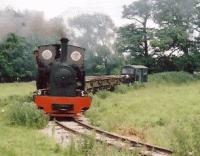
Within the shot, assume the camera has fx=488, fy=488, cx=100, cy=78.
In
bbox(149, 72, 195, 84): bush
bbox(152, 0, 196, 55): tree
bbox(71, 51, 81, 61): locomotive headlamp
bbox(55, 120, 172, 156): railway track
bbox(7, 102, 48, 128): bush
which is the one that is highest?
bbox(152, 0, 196, 55): tree

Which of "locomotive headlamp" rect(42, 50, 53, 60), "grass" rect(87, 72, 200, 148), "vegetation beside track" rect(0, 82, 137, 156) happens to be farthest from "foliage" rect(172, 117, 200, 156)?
"locomotive headlamp" rect(42, 50, 53, 60)

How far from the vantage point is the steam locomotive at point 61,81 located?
18.3 m

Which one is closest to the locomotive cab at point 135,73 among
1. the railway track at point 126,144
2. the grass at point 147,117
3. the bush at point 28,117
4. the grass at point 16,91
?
the grass at point 16,91

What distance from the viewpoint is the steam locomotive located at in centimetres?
1831

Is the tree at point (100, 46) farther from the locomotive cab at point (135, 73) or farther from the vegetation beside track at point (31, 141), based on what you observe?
the vegetation beside track at point (31, 141)

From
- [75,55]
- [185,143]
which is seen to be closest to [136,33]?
[75,55]

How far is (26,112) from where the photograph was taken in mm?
15820

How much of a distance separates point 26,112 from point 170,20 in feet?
109

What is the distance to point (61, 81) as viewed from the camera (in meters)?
18.4

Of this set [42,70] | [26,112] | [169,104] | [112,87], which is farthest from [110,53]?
[26,112]

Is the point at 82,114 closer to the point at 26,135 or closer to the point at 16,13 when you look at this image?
the point at 16,13

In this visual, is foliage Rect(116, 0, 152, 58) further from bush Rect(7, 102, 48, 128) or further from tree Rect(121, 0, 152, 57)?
bush Rect(7, 102, 48, 128)

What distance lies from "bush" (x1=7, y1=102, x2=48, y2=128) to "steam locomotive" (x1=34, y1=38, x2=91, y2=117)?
2085 millimetres

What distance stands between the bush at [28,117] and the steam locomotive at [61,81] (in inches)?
82.1
